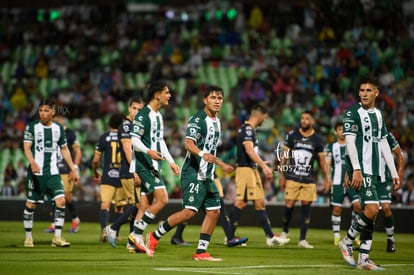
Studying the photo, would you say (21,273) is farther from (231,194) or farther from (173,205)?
(231,194)

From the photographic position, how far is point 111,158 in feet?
53.8

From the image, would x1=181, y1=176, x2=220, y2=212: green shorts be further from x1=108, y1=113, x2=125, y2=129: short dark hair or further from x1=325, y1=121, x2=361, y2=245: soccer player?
x1=325, y1=121, x2=361, y2=245: soccer player

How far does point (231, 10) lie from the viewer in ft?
111

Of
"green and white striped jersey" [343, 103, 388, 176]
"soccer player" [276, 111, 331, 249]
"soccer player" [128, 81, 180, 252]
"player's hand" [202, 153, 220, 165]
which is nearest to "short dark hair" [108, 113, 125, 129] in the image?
"soccer player" [128, 81, 180, 252]

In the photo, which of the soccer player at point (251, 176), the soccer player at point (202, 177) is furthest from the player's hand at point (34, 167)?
the soccer player at point (251, 176)

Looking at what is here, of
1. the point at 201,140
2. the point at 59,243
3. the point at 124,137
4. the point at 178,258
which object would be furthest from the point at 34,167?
the point at 201,140

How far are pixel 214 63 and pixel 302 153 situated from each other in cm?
1537

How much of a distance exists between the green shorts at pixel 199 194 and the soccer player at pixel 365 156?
6.37ft

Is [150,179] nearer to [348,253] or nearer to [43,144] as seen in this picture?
[43,144]

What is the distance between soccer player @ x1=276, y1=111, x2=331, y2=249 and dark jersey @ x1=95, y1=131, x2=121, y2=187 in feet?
10.1

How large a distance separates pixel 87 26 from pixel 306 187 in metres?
19.8

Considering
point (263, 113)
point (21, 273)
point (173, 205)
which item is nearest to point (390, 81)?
point (173, 205)

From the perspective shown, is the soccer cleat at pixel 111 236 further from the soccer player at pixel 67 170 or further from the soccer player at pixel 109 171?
the soccer player at pixel 67 170

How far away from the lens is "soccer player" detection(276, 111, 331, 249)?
1633 cm
